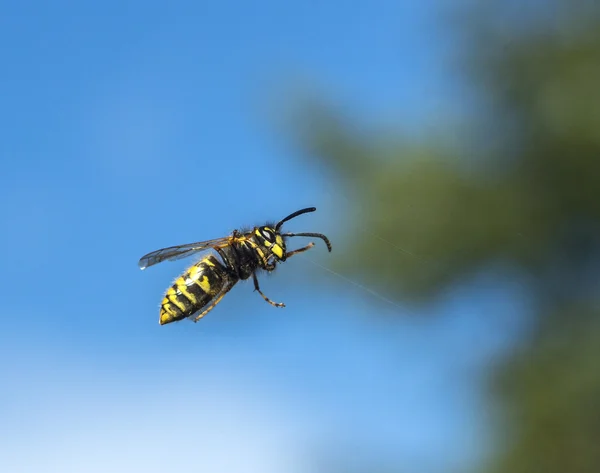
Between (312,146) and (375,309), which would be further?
(312,146)

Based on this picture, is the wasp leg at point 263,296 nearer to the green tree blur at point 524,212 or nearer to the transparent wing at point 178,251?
the transparent wing at point 178,251

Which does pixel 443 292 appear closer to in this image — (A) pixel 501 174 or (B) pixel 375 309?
(B) pixel 375 309

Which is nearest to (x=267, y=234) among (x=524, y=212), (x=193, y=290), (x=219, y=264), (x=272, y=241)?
(x=272, y=241)

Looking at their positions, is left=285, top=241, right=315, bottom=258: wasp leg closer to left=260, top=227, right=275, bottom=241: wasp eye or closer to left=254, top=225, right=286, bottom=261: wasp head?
left=254, top=225, right=286, bottom=261: wasp head

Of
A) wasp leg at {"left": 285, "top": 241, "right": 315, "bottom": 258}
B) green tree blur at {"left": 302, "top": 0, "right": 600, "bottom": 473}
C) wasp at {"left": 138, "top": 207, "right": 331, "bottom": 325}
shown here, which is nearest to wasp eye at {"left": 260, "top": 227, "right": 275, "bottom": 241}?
wasp at {"left": 138, "top": 207, "right": 331, "bottom": 325}

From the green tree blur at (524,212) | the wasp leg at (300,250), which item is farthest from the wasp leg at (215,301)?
the green tree blur at (524,212)

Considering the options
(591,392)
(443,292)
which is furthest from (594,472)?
(443,292)
